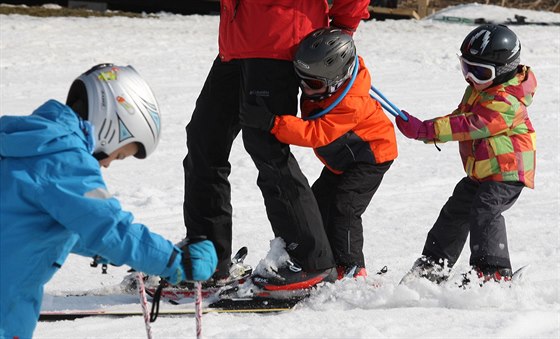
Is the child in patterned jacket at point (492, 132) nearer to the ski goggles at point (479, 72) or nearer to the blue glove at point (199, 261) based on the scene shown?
the ski goggles at point (479, 72)

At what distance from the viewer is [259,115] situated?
456 cm

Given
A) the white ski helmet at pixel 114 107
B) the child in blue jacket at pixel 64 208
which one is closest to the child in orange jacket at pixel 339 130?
the white ski helmet at pixel 114 107

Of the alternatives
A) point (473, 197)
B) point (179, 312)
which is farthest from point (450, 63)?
point (179, 312)

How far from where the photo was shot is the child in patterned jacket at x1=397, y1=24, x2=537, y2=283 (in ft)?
16.2

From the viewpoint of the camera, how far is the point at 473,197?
5152 mm

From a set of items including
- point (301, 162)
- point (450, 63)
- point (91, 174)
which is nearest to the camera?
point (91, 174)

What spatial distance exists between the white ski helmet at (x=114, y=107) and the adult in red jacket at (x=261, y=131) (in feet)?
4.05

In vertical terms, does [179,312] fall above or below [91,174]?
below

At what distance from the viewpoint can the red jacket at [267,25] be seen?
178 inches

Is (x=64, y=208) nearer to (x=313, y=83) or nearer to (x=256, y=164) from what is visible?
(x=256, y=164)

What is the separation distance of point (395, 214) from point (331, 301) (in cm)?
203

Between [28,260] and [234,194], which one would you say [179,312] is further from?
[234,194]

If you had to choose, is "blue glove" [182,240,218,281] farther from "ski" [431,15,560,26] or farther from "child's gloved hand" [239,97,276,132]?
"ski" [431,15,560,26]

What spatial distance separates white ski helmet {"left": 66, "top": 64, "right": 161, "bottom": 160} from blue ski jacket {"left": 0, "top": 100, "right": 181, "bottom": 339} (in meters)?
0.13
